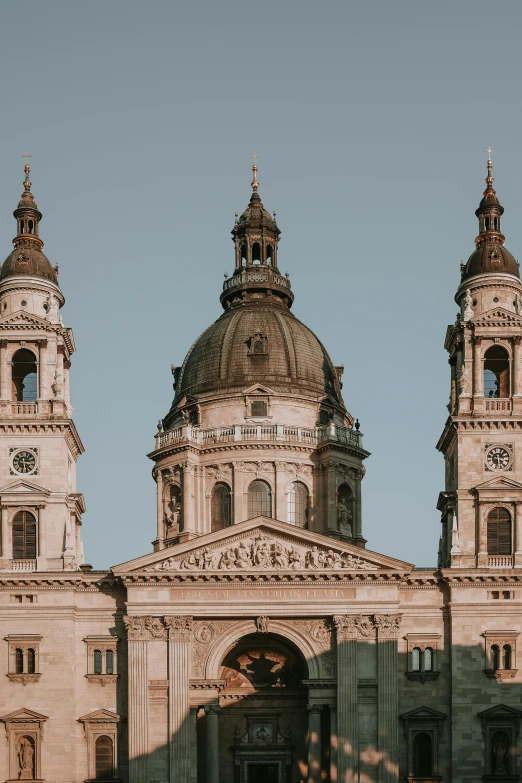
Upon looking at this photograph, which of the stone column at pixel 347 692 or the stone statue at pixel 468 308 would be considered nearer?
the stone column at pixel 347 692

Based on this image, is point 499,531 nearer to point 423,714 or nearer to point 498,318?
point 423,714

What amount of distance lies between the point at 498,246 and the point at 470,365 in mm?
6865

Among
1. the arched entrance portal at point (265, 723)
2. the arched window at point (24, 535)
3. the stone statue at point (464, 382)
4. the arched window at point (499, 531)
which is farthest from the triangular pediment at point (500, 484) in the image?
the arched window at point (24, 535)

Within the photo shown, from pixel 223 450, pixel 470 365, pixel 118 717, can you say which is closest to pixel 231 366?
pixel 223 450

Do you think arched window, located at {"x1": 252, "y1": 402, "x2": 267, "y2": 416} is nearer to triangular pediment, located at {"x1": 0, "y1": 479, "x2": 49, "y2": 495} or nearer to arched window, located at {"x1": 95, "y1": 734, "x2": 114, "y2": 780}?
triangular pediment, located at {"x1": 0, "y1": 479, "x2": 49, "y2": 495}

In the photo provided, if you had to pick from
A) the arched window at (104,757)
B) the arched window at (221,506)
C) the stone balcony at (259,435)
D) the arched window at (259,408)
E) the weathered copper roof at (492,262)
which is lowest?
the arched window at (104,757)

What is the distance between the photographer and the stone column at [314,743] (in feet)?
260

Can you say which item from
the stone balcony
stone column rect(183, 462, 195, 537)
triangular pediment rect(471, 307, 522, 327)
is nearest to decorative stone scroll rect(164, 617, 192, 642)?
stone column rect(183, 462, 195, 537)

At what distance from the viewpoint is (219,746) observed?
83188 mm

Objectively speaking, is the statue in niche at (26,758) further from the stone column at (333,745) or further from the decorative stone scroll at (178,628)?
the stone column at (333,745)

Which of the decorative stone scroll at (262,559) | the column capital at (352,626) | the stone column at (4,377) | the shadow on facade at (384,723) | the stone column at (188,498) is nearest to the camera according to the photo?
the shadow on facade at (384,723)

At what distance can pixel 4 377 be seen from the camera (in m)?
84.1

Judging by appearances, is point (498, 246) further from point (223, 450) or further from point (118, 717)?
point (118, 717)

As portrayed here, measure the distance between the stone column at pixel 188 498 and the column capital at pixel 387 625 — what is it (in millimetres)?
14718
